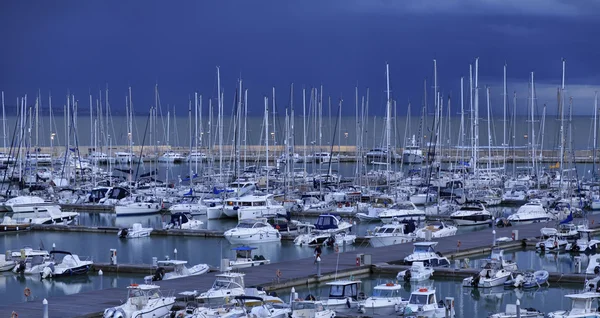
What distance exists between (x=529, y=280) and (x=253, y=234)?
16.6 meters

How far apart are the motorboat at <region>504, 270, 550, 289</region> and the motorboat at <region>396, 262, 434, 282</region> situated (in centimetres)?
285

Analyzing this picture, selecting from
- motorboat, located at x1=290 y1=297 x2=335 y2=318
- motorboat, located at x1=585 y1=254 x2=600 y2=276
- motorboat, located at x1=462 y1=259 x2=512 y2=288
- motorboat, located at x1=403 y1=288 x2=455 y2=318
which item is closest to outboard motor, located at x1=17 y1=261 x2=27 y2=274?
motorboat, located at x1=290 y1=297 x2=335 y2=318

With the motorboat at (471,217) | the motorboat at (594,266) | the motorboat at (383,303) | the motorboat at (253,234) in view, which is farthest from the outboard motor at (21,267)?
the motorboat at (471,217)

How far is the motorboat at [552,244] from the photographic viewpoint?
44094 mm

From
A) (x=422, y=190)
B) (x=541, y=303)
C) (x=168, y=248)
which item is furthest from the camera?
(x=422, y=190)

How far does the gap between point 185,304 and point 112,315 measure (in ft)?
9.42

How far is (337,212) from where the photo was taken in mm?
62219

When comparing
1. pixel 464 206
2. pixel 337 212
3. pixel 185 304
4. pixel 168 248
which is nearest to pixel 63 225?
pixel 168 248

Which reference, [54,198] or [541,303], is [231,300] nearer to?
[541,303]

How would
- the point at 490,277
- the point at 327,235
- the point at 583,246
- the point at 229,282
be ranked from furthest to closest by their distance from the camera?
the point at 327,235 → the point at 583,246 → the point at 490,277 → the point at 229,282

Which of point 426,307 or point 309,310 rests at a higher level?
point 309,310

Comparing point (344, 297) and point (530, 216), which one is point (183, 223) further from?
point (344, 297)

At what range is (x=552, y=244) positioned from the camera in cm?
4409

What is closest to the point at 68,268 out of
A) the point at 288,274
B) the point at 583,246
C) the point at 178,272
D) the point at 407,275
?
the point at 178,272
